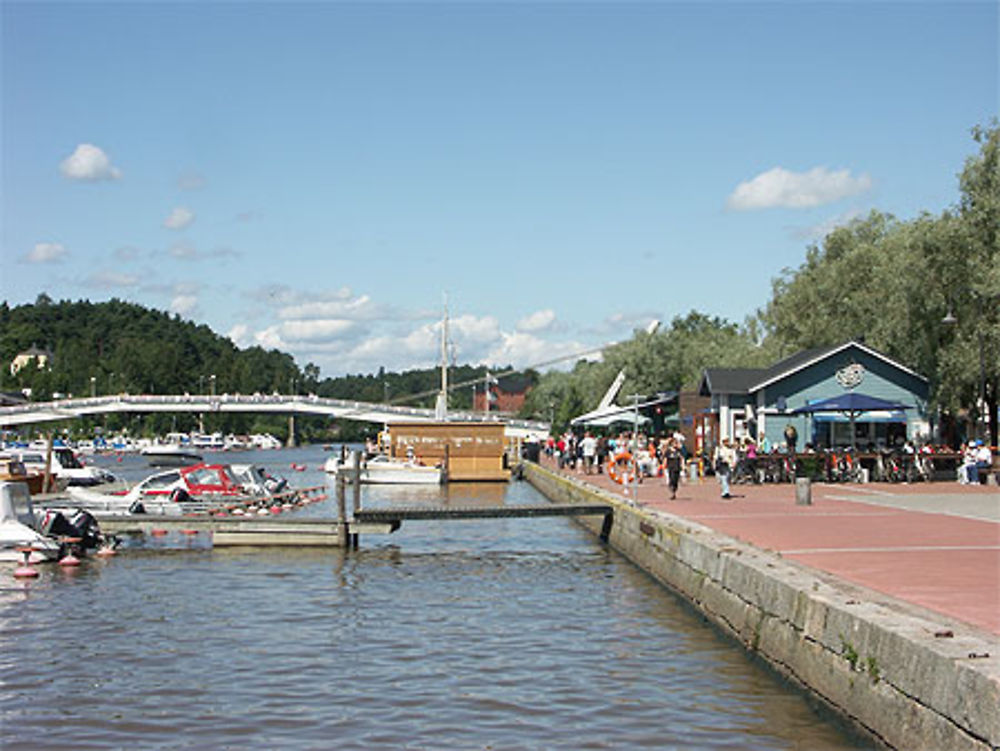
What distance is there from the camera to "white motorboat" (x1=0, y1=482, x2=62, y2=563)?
25.7 metres

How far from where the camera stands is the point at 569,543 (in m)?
32.0

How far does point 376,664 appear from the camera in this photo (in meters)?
16.1

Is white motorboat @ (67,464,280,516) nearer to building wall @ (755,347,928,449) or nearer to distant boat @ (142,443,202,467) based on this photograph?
building wall @ (755,347,928,449)

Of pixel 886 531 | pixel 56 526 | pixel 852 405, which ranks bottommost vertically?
pixel 56 526

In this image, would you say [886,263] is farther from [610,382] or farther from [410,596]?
[610,382]

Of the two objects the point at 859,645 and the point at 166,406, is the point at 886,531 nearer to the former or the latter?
the point at 859,645

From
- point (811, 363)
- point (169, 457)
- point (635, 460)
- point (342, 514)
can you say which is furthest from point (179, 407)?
point (342, 514)

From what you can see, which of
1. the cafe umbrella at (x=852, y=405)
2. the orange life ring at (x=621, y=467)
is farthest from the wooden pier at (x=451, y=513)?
the cafe umbrella at (x=852, y=405)

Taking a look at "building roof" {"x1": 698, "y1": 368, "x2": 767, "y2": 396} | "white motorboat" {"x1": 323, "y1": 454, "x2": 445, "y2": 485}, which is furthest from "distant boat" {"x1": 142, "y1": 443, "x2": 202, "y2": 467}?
"building roof" {"x1": 698, "y1": 368, "x2": 767, "y2": 396}

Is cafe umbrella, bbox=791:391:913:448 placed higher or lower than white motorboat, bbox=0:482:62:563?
higher

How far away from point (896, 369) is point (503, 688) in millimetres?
37038

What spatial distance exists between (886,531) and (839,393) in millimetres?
27892

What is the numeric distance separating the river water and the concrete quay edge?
0.42m

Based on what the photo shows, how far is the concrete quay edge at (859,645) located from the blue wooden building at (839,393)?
95.4ft
